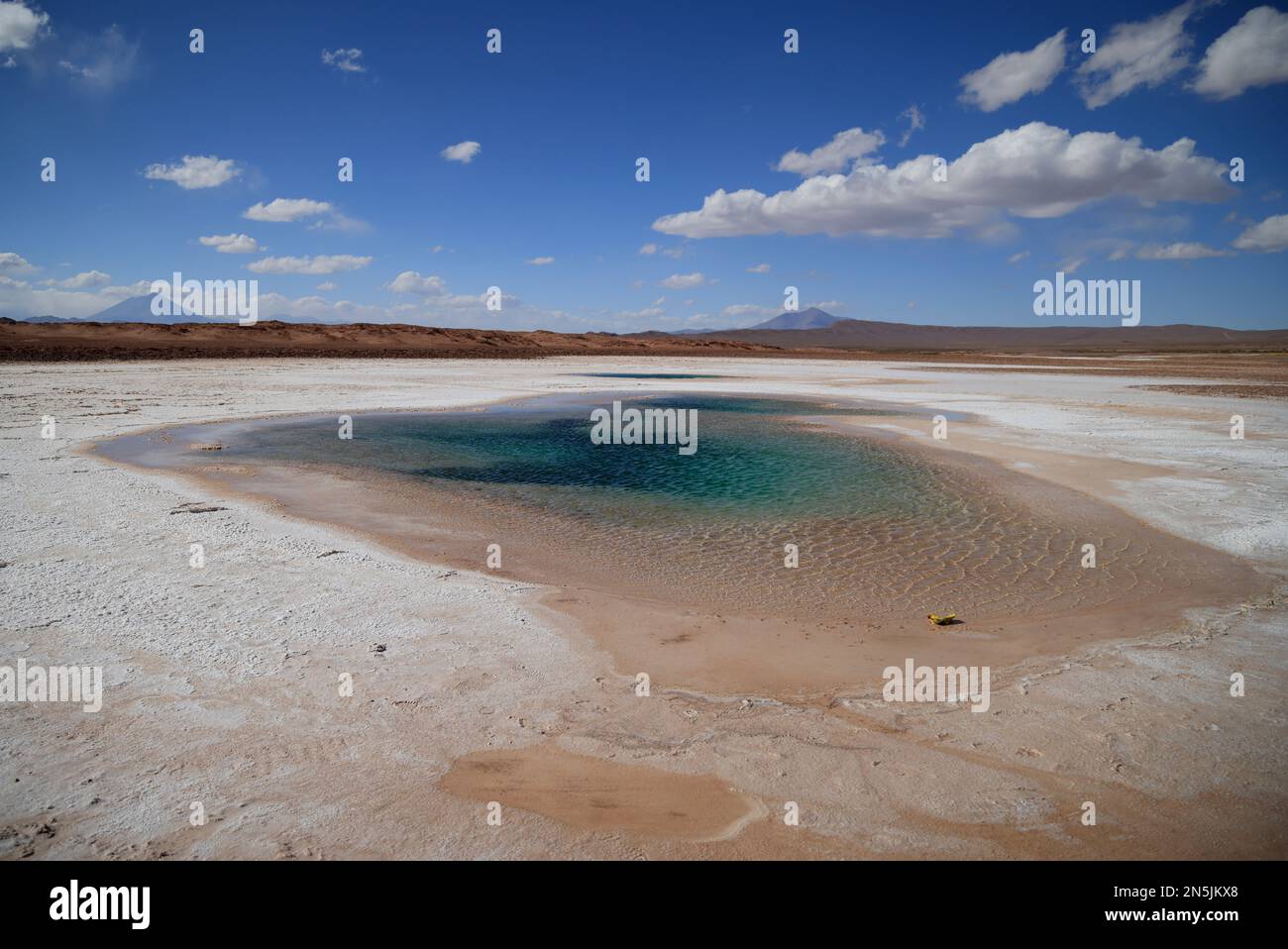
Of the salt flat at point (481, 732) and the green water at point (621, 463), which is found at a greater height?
the green water at point (621, 463)

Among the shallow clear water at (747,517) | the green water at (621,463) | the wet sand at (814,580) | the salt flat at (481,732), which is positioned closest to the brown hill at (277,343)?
the green water at (621,463)

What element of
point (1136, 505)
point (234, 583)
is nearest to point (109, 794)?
point (234, 583)

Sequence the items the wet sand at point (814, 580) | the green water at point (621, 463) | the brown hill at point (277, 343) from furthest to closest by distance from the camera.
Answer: the brown hill at point (277, 343) → the green water at point (621, 463) → the wet sand at point (814, 580)

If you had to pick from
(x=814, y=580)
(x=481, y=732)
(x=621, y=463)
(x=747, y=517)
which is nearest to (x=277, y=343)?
(x=621, y=463)

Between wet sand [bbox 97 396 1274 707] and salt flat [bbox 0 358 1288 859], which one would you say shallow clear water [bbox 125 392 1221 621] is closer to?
wet sand [bbox 97 396 1274 707]

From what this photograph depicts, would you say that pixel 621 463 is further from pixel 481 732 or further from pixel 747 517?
pixel 481 732

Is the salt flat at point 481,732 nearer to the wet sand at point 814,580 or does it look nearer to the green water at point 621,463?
the wet sand at point 814,580

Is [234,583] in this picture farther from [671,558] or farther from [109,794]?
[671,558]

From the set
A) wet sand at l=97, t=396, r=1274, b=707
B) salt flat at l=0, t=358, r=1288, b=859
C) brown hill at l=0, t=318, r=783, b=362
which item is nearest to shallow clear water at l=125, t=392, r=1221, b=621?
wet sand at l=97, t=396, r=1274, b=707
